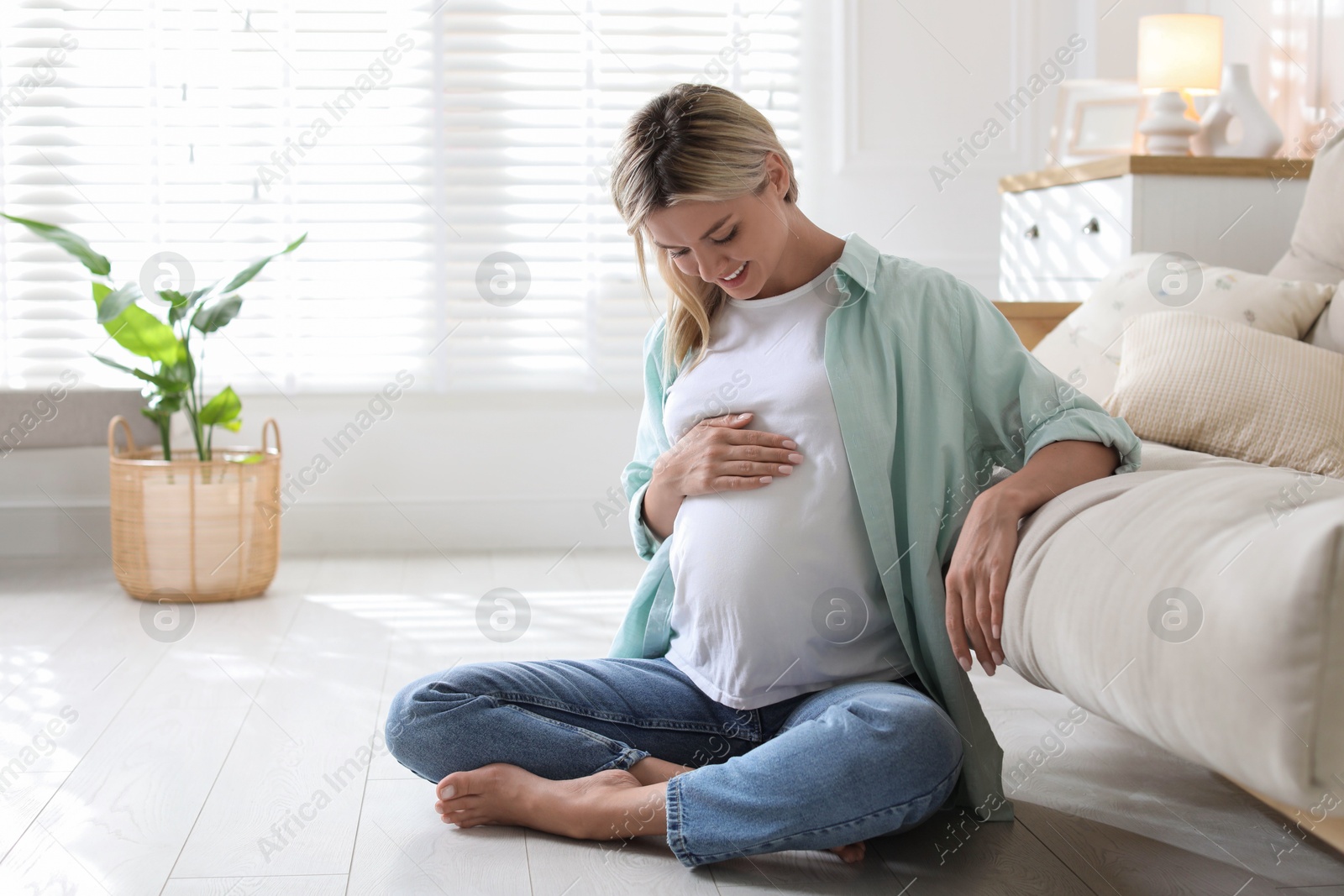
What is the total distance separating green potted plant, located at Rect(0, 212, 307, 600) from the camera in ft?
8.57

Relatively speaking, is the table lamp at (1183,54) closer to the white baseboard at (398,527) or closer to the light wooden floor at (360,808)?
the light wooden floor at (360,808)

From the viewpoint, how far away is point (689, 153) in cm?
124

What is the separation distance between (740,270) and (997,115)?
2.37m

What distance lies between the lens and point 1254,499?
2.76ft

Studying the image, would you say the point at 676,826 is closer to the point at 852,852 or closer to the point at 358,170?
the point at 852,852

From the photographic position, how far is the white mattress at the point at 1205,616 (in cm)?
72

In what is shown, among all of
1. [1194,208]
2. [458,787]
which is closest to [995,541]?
[458,787]

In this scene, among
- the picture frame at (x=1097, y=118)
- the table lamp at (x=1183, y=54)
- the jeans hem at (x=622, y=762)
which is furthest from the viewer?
the picture frame at (x=1097, y=118)

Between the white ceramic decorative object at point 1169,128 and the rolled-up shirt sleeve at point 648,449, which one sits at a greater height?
the white ceramic decorative object at point 1169,128

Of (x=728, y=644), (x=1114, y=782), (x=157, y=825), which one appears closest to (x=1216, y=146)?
(x=1114, y=782)

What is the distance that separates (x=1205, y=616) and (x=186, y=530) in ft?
7.69

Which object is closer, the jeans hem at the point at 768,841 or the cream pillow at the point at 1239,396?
the jeans hem at the point at 768,841

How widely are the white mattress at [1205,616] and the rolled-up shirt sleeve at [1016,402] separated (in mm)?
127

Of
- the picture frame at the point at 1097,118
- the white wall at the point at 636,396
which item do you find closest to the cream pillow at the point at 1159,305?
the picture frame at the point at 1097,118
